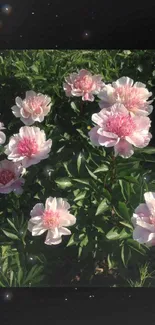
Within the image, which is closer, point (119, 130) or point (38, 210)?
point (119, 130)

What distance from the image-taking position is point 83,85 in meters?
1.61

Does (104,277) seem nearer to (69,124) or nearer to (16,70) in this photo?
(69,124)

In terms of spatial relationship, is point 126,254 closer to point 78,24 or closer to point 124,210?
point 124,210

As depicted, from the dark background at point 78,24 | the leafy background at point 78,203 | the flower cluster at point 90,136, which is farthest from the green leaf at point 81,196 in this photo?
the dark background at point 78,24

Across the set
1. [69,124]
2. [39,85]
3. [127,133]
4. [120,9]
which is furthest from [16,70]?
[127,133]

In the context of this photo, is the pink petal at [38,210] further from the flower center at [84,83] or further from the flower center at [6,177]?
the flower center at [84,83]

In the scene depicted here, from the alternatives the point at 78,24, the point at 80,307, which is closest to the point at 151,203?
the point at 80,307

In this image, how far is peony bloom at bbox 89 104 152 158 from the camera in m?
1.30

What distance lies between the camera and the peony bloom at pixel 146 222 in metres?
1.30

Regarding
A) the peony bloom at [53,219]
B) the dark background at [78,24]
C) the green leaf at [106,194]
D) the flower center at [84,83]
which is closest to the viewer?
the peony bloom at [53,219]

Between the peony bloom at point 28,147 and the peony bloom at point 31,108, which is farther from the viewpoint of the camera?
the peony bloom at point 31,108

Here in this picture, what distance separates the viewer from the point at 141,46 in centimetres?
196

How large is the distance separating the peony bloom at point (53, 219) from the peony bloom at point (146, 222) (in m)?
0.18

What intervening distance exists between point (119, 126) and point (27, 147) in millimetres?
244
